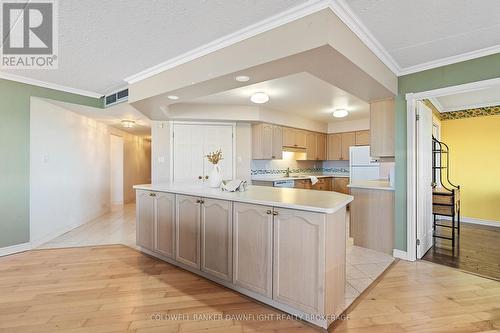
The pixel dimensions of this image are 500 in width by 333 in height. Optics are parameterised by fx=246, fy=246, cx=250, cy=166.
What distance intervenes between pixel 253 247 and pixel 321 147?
5.29 m

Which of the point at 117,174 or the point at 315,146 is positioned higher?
the point at 315,146

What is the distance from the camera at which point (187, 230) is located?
2625 mm

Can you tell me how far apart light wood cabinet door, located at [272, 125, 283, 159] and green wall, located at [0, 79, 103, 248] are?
4108 millimetres

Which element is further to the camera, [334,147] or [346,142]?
[334,147]

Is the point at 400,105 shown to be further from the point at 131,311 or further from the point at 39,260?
the point at 39,260

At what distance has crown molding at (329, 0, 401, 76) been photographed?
5.80 feet

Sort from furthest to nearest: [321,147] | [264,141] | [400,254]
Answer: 1. [321,147]
2. [264,141]
3. [400,254]

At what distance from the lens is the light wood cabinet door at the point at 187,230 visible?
2.54 m

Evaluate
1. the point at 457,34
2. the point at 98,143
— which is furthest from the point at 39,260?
the point at 457,34

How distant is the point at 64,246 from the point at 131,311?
2.37m

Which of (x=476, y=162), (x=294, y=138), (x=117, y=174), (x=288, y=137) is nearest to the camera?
(x=476, y=162)

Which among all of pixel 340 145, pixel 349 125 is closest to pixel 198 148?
pixel 340 145

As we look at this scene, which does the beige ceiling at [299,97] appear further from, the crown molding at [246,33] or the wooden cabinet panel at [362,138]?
the crown molding at [246,33]

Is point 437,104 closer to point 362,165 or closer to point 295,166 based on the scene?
point 362,165
